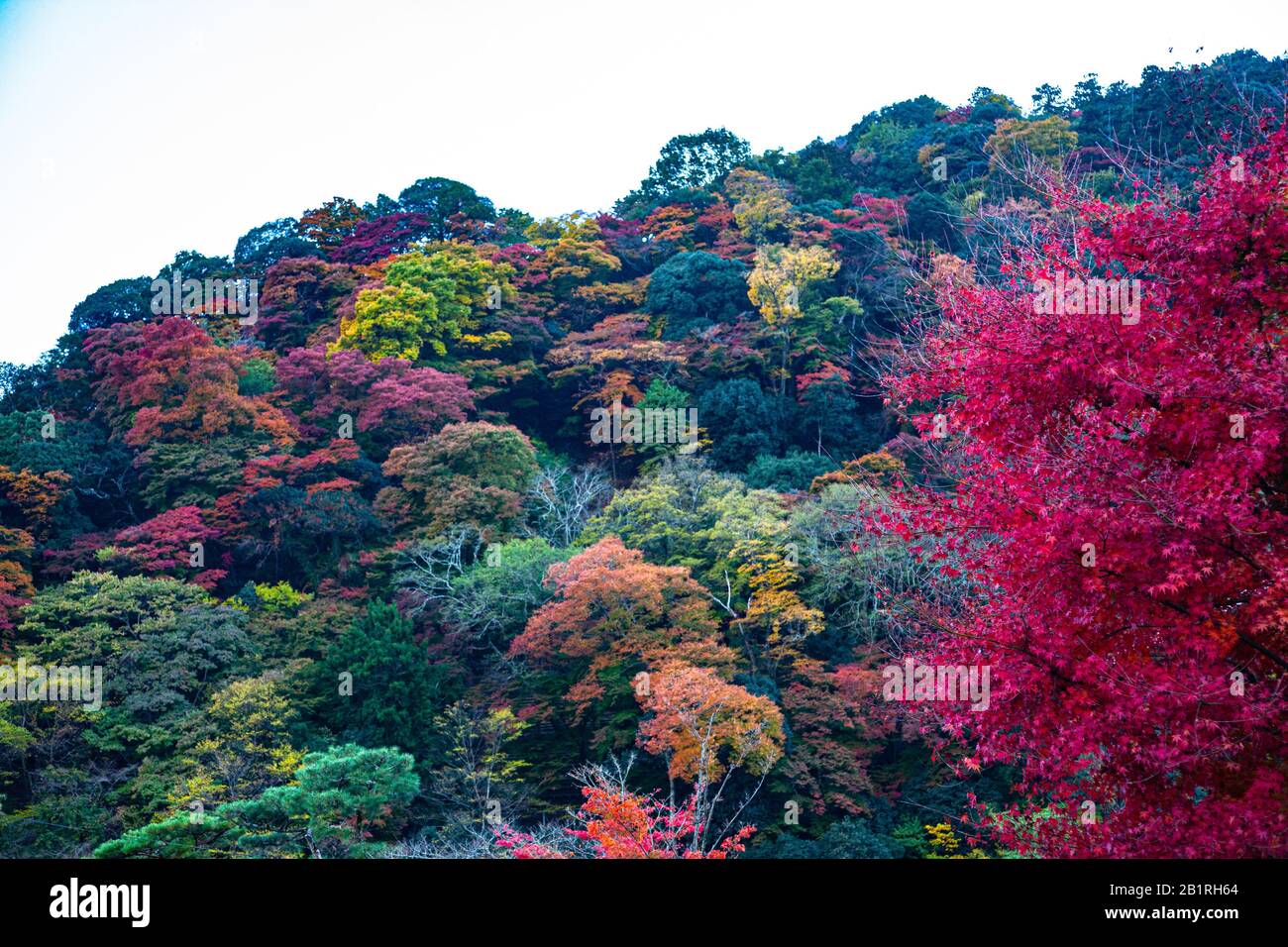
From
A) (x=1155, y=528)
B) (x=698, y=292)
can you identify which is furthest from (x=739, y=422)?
(x=1155, y=528)

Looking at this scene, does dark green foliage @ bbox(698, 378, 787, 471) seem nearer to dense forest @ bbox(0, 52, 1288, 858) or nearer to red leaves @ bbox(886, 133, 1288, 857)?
dense forest @ bbox(0, 52, 1288, 858)

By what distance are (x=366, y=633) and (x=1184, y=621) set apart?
46.9 ft

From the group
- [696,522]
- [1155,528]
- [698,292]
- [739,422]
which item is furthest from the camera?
[698,292]

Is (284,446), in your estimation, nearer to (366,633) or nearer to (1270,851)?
(366,633)

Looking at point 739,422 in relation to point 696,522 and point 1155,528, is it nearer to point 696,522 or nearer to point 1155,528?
point 696,522

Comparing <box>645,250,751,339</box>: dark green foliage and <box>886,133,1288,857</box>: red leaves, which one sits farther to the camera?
<box>645,250,751,339</box>: dark green foliage

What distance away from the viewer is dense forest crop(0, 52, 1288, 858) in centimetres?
546

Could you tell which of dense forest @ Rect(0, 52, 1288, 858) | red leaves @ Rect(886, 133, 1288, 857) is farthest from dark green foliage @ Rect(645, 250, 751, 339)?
red leaves @ Rect(886, 133, 1288, 857)

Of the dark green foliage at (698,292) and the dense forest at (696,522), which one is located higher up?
the dark green foliage at (698,292)

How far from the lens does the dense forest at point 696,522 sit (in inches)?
215

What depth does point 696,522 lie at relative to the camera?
19.6 meters

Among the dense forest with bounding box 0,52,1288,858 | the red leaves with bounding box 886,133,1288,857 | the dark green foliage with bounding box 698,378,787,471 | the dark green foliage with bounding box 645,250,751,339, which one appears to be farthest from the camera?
the dark green foliage with bounding box 645,250,751,339

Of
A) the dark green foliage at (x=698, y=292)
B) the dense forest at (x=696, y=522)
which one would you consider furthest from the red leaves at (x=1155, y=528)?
the dark green foliage at (x=698, y=292)

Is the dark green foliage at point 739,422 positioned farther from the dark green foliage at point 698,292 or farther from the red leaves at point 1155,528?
the red leaves at point 1155,528
